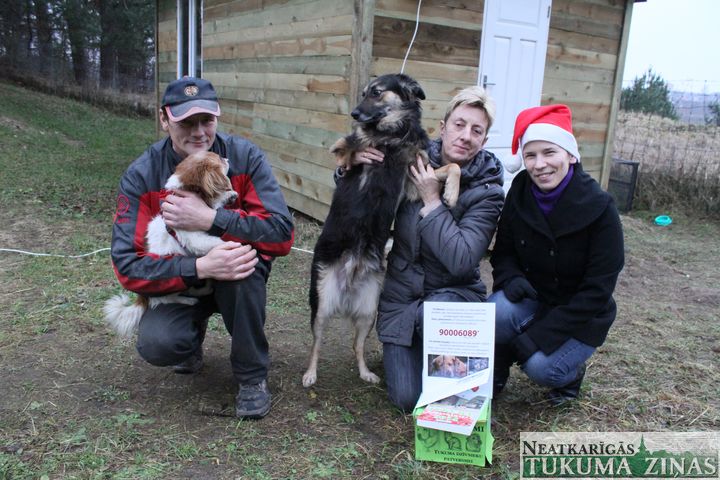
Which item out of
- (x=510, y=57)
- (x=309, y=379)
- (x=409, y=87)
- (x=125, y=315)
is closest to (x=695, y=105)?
(x=510, y=57)

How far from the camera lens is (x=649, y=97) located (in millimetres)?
12516

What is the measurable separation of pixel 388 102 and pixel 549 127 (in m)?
0.91

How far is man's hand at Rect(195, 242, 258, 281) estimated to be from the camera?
7.98 feet

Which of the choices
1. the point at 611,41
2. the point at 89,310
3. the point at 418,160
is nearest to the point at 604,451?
the point at 418,160

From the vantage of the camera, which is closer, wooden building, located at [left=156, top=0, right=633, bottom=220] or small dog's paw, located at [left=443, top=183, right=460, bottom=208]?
small dog's paw, located at [left=443, top=183, right=460, bottom=208]

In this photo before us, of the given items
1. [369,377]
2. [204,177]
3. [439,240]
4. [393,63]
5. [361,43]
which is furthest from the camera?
[393,63]

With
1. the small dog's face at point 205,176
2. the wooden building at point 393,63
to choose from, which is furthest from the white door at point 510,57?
the small dog's face at point 205,176

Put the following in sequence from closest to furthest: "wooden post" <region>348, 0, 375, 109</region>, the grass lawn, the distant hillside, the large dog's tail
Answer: the grass lawn → the large dog's tail → "wooden post" <region>348, 0, 375, 109</region> → the distant hillside

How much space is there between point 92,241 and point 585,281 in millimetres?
4658

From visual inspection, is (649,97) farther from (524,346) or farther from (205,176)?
(205,176)

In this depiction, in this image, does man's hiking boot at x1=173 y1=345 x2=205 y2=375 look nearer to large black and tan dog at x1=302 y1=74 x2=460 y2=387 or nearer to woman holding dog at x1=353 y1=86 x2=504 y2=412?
large black and tan dog at x1=302 y1=74 x2=460 y2=387

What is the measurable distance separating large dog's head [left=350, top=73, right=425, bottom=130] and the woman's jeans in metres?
1.10

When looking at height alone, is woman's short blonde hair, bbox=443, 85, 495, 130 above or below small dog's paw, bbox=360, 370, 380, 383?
above

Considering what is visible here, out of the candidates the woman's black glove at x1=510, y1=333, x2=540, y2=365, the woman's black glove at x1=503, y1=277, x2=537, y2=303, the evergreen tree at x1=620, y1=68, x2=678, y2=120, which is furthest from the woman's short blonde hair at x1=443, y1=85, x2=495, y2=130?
the evergreen tree at x1=620, y1=68, x2=678, y2=120
